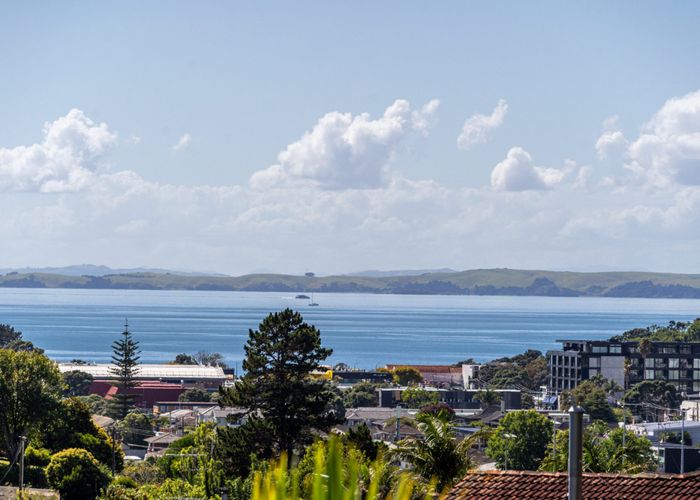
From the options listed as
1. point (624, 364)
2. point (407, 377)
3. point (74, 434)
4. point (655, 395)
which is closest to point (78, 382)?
point (407, 377)

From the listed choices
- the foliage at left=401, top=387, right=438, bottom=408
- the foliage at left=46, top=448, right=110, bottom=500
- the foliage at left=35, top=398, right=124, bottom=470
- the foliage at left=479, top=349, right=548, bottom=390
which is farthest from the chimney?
the foliage at left=479, top=349, right=548, bottom=390

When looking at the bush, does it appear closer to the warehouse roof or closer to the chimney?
the chimney

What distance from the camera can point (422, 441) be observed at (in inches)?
906

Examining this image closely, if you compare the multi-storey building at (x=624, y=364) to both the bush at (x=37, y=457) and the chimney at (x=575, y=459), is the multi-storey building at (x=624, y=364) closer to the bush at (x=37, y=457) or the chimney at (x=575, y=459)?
the bush at (x=37, y=457)

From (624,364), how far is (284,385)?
8341 cm

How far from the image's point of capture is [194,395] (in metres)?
110

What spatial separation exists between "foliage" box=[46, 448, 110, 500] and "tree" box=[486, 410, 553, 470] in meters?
21.0

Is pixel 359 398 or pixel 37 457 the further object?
pixel 359 398

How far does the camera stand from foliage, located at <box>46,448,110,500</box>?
3847cm

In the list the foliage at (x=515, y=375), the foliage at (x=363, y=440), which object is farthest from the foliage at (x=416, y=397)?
the foliage at (x=363, y=440)

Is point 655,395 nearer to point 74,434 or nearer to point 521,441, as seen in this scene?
point 521,441

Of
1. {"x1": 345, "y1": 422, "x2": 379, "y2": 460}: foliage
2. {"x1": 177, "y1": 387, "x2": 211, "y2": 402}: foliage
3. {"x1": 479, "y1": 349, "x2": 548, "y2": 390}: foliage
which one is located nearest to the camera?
{"x1": 345, "y1": 422, "x2": 379, "y2": 460}: foliage

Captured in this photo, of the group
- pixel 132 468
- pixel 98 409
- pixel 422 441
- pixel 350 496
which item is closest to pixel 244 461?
pixel 132 468

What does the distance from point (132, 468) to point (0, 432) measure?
4840 millimetres
